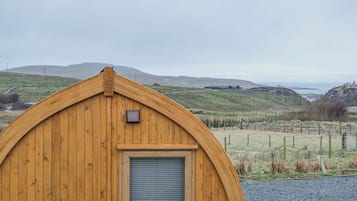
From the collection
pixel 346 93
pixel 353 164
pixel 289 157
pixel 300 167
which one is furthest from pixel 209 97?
pixel 300 167

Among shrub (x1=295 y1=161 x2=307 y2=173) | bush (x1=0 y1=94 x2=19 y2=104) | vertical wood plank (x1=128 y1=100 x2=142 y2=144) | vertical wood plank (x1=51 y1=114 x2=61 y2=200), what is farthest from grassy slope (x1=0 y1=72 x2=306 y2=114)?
vertical wood plank (x1=128 y1=100 x2=142 y2=144)

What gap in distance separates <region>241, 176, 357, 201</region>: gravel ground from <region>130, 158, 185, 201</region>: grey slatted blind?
7.60 meters

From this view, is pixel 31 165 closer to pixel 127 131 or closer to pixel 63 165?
pixel 63 165

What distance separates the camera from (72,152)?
266 inches

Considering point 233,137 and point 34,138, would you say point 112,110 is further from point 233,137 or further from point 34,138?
point 233,137

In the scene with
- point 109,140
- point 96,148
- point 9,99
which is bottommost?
point 96,148

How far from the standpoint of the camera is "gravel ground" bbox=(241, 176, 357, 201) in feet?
47.4

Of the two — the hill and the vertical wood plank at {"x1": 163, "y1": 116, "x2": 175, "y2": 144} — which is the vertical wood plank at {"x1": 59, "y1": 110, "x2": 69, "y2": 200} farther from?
the hill

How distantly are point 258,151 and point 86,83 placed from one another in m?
17.5

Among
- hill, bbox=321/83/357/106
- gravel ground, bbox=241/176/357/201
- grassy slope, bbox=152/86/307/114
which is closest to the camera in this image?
gravel ground, bbox=241/176/357/201

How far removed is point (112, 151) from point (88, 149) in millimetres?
330

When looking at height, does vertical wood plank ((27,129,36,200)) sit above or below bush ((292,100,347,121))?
below

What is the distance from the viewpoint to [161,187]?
6715 mm

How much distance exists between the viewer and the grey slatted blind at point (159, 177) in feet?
22.1
